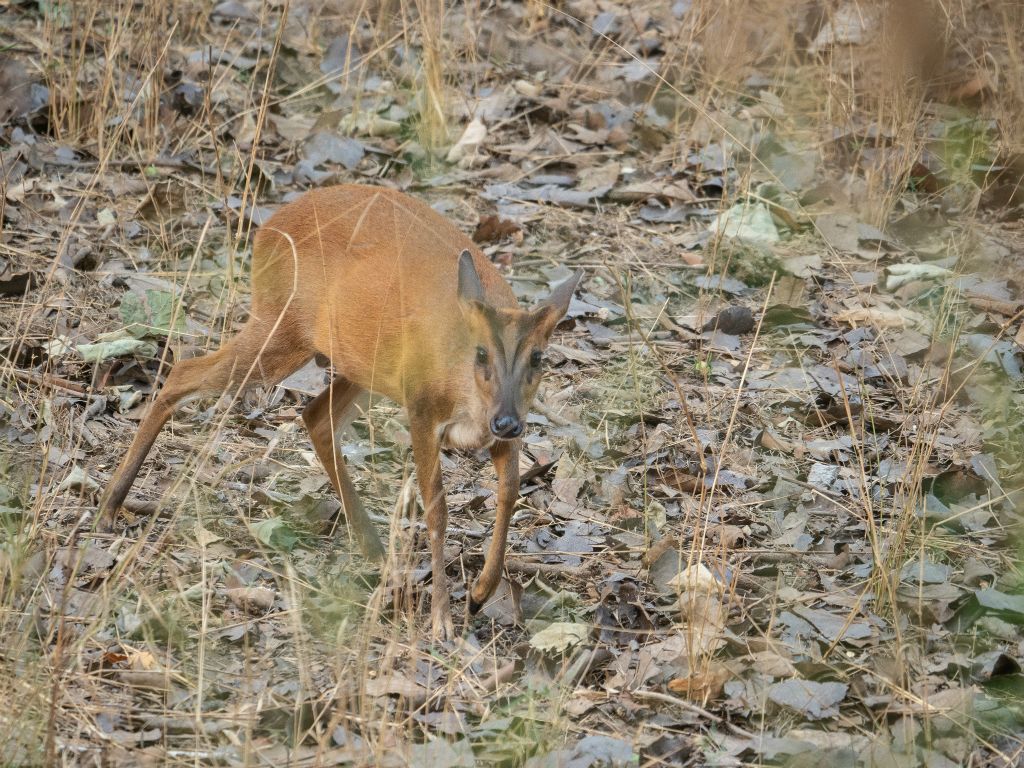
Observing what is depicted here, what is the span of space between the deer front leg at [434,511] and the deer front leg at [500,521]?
4.8 inches

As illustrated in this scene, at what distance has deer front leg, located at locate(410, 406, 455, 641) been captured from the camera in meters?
4.70

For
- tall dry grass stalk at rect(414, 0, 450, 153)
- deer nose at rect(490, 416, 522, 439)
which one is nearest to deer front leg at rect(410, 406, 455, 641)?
deer nose at rect(490, 416, 522, 439)

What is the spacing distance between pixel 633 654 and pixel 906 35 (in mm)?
3080

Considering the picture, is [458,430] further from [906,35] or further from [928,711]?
[906,35]

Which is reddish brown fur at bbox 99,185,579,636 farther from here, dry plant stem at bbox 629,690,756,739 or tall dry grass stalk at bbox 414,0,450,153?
tall dry grass stalk at bbox 414,0,450,153

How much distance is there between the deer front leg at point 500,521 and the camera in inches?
187

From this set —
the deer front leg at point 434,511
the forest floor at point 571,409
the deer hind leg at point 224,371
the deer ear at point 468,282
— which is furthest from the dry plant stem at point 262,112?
the deer front leg at point 434,511

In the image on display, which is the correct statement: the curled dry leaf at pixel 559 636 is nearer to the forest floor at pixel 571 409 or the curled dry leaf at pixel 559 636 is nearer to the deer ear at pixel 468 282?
the forest floor at pixel 571 409

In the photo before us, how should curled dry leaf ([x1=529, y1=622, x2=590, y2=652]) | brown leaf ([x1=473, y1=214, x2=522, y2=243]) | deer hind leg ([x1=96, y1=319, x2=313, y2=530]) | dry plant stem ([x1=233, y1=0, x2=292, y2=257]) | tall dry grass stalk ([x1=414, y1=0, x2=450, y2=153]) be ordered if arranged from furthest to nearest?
1. tall dry grass stalk ([x1=414, y1=0, x2=450, y2=153])
2. brown leaf ([x1=473, y1=214, x2=522, y2=243])
3. deer hind leg ([x1=96, y1=319, x2=313, y2=530])
4. dry plant stem ([x1=233, y1=0, x2=292, y2=257])
5. curled dry leaf ([x1=529, y1=622, x2=590, y2=652])

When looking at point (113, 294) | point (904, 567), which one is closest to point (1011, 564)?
point (904, 567)

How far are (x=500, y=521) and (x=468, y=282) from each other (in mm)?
903

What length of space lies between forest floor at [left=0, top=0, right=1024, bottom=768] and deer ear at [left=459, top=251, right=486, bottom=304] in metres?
0.77

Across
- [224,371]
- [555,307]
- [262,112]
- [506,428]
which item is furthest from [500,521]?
[262,112]

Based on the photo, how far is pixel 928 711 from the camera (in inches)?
149
